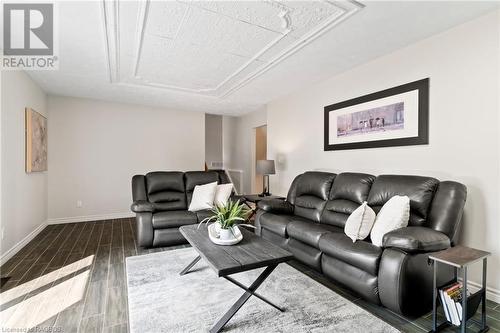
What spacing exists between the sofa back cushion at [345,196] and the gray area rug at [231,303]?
790 mm

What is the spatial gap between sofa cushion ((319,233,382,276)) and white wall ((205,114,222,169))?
236 inches

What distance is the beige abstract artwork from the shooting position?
3.64 meters

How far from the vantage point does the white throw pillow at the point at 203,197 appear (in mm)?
3871

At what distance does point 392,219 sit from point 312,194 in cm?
136

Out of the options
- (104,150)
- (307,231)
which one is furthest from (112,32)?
(104,150)

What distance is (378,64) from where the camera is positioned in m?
3.18

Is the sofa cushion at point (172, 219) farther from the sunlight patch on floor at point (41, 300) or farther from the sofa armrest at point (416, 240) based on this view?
the sofa armrest at point (416, 240)

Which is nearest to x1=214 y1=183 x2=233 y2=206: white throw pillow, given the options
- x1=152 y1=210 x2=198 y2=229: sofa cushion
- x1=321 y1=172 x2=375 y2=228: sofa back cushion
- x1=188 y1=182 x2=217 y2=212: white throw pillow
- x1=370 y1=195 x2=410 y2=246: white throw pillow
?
x1=188 y1=182 x2=217 y2=212: white throw pillow

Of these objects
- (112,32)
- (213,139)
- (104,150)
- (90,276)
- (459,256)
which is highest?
(112,32)

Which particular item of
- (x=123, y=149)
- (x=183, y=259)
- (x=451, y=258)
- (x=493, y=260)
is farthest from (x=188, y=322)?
(x=123, y=149)

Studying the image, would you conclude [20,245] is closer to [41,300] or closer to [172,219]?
[41,300]

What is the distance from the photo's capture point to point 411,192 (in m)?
2.41

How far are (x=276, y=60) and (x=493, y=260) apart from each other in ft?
9.99

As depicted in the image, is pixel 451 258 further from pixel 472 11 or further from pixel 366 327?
pixel 472 11
